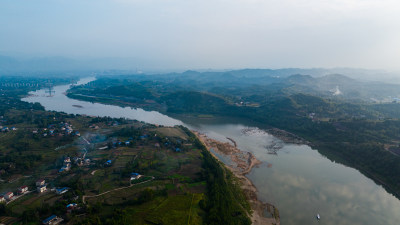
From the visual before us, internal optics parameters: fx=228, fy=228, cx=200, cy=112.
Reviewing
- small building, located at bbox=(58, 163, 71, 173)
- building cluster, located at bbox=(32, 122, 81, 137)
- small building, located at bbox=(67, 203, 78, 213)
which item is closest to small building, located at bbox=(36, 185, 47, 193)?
small building, located at bbox=(58, 163, 71, 173)

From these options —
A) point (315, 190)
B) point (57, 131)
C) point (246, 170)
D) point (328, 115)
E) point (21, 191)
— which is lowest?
point (315, 190)

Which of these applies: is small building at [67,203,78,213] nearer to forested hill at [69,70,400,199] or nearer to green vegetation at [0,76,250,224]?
green vegetation at [0,76,250,224]

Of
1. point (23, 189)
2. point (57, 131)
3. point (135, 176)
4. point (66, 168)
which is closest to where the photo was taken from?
point (23, 189)

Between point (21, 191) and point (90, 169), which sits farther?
point (90, 169)

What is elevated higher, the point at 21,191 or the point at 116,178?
the point at 21,191

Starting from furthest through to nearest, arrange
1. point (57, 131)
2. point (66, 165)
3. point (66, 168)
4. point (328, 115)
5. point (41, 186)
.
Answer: point (328, 115)
point (57, 131)
point (66, 165)
point (66, 168)
point (41, 186)

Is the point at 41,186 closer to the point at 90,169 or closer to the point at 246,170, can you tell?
the point at 90,169

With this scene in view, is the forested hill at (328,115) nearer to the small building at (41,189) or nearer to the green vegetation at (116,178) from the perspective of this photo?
the green vegetation at (116,178)

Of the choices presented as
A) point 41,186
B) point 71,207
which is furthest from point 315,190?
point 41,186
